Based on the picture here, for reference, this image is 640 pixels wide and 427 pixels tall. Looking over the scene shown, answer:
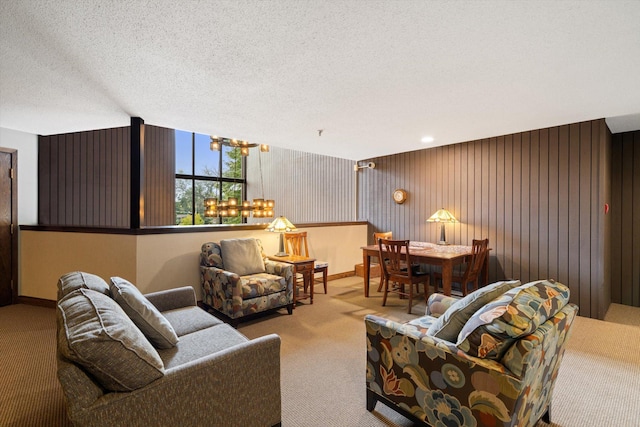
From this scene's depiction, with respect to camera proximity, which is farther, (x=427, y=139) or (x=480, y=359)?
(x=427, y=139)

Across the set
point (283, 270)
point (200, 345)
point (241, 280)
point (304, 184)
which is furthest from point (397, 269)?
point (304, 184)

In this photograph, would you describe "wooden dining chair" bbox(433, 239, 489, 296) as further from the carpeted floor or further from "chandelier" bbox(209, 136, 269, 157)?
"chandelier" bbox(209, 136, 269, 157)

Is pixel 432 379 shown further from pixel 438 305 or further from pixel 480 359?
pixel 438 305

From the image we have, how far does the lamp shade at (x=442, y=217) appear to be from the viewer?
471cm

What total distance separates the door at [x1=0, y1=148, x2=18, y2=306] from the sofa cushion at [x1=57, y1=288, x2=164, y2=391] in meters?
3.91

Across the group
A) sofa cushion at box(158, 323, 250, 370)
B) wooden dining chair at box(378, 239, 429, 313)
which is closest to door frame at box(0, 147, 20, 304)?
sofa cushion at box(158, 323, 250, 370)

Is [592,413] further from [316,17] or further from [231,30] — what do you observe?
[231,30]

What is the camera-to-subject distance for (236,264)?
368 cm

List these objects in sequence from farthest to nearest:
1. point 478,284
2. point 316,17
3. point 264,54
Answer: point 478,284, point 264,54, point 316,17

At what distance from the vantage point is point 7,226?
400 cm

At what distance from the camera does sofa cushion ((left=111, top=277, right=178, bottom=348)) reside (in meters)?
1.73

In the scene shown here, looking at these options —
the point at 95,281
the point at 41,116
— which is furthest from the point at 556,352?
the point at 41,116

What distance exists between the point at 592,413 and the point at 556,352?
0.78 m

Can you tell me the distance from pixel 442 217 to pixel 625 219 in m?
2.38
